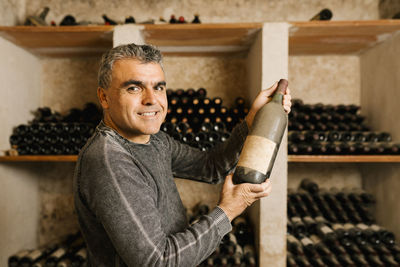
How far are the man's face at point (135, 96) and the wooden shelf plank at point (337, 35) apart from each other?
3.72 feet

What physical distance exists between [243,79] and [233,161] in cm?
117

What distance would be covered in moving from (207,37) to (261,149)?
1210 millimetres

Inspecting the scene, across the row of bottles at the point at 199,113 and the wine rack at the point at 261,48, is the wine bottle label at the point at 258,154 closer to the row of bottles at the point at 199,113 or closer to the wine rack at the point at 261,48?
the wine rack at the point at 261,48

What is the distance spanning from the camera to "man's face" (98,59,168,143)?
3.04 feet

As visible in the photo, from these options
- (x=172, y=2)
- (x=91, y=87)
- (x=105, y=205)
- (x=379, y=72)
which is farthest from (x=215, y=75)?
(x=105, y=205)

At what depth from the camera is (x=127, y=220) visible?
0.75 metres

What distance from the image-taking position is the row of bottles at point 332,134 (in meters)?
1.70

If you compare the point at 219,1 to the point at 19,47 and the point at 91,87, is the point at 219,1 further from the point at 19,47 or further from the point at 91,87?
the point at 19,47

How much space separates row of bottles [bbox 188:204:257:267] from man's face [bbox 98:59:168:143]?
1.15 meters

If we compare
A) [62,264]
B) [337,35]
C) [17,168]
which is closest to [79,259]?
[62,264]

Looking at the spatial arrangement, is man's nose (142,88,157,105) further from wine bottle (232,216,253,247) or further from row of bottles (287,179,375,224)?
row of bottles (287,179,375,224)

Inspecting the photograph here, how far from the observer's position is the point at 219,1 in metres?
2.26

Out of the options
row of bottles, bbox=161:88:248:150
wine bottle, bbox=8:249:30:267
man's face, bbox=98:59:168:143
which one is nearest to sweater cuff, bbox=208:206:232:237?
man's face, bbox=98:59:168:143

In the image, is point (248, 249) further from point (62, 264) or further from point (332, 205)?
point (62, 264)
